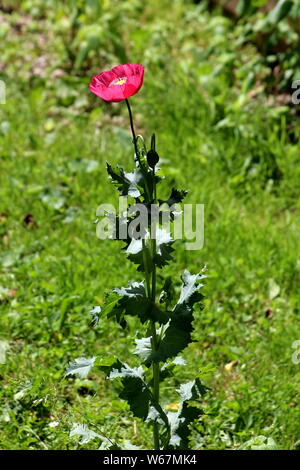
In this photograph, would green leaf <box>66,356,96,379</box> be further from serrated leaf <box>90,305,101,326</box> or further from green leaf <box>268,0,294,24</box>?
green leaf <box>268,0,294,24</box>

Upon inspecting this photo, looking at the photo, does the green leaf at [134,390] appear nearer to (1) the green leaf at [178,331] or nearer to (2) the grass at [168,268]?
(1) the green leaf at [178,331]

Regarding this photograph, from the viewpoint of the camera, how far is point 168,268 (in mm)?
2934

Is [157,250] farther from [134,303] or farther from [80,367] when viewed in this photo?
[80,367]

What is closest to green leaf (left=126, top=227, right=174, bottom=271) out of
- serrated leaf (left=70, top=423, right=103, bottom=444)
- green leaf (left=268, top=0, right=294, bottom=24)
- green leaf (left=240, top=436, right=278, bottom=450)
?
serrated leaf (left=70, top=423, right=103, bottom=444)

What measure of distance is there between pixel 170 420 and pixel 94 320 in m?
0.41

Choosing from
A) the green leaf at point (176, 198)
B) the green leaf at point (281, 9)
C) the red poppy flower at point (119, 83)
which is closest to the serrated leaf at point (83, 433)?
the green leaf at point (176, 198)

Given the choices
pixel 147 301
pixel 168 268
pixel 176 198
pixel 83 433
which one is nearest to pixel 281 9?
pixel 168 268

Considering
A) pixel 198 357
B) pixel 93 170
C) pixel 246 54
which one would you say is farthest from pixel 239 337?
pixel 246 54

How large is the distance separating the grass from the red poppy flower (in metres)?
0.83

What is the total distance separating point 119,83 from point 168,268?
148cm

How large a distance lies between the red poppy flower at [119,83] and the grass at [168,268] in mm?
830

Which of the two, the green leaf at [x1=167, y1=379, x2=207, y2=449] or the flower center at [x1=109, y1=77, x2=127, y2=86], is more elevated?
the flower center at [x1=109, y1=77, x2=127, y2=86]

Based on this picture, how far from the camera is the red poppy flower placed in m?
1.52

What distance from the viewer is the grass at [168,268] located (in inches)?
87.8
